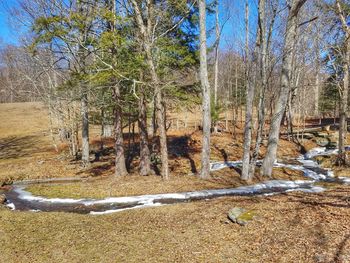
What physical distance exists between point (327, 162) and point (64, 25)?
16399 mm

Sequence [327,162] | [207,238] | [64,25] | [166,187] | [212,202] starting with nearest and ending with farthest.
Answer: [207,238], [212,202], [64,25], [166,187], [327,162]

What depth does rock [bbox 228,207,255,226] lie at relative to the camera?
7781mm

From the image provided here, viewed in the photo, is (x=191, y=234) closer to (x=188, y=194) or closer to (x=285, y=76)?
(x=188, y=194)

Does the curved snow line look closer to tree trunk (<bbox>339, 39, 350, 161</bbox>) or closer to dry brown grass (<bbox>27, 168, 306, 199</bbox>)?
dry brown grass (<bbox>27, 168, 306, 199</bbox>)

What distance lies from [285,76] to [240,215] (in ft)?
26.7

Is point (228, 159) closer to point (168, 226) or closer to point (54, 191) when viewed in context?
point (54, 191)

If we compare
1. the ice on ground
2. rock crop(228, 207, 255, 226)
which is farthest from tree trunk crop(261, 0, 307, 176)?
the ice on ground

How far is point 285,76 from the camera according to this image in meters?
13.8

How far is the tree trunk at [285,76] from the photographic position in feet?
43.4

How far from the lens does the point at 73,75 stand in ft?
41.7

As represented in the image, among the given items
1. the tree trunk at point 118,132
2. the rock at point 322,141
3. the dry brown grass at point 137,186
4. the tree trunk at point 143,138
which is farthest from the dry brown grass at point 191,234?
the rock at point 322,141

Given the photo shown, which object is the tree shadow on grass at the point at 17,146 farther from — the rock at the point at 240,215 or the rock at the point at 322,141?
the rock at the point at 322,141

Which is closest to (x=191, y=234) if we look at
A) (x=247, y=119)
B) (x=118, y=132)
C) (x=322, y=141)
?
(x=247, y=119)

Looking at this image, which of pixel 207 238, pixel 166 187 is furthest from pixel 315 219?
pixel 166 187
